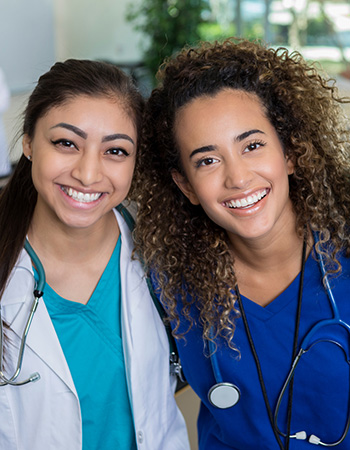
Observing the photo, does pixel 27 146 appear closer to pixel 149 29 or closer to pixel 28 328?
pixel 28 328

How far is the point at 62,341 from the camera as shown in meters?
1.28

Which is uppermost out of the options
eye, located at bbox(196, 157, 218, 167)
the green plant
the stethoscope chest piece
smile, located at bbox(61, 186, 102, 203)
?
the green plant

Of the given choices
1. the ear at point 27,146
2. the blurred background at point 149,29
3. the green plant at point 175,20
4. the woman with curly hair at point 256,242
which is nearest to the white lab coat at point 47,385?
the woman with curly hair at point 256,242

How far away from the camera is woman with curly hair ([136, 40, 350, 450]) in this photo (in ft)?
3.96

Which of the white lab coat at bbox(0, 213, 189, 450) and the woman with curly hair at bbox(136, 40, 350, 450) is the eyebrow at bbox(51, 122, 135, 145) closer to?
the woman with curly hair at bbox(136, 40, 350, 450)

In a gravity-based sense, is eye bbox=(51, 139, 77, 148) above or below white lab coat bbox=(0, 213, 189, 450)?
above

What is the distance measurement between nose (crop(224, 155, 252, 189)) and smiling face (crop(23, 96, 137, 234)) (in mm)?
244

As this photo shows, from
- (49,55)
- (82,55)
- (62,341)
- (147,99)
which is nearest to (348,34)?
(82,55)

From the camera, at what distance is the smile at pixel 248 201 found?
119cm

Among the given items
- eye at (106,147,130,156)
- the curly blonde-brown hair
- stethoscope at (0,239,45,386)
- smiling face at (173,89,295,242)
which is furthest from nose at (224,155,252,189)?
stethoscope at (0,239,45,386)

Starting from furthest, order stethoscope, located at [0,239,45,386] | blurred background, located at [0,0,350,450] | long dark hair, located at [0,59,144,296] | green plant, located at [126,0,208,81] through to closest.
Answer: blurred background, located at [0,0,350,450]
green plant, located at [126,0,208,81]
long dark hair, located at [0,59,144,296]
stethoscope, located at [0,239,45,386]

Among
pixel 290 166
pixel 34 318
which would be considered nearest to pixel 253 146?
pixel 290 166

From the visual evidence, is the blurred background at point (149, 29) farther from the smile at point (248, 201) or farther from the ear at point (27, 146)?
the smile at point (248, 201)

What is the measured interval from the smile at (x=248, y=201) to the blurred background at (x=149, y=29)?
13.8ft
